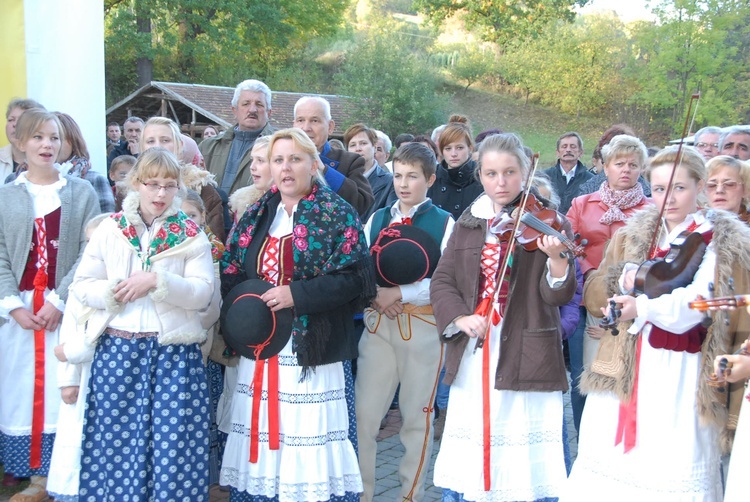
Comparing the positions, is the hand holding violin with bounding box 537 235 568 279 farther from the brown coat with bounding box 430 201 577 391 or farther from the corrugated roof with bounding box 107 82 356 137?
the corrugated roof with bounding box 107 82 356 137

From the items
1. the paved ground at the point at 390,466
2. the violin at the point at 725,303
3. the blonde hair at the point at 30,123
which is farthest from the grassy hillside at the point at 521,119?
the violin at the point at 725,303

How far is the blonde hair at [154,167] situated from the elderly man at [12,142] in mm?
1639

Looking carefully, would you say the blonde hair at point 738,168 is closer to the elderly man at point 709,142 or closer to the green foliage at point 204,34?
the elderly man at point 709,142

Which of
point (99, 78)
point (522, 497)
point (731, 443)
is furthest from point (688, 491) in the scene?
point (99, 78)

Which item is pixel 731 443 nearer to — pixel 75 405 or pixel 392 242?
pixel 392 242

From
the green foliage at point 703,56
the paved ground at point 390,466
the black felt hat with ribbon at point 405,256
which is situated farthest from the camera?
the green foliage at point 703,56

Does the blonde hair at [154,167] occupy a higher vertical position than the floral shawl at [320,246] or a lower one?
higher

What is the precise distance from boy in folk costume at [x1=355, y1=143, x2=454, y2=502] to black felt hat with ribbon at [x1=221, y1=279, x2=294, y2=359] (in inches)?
24.4

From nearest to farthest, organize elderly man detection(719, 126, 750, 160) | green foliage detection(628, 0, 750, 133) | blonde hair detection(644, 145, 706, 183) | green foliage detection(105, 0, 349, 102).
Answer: blonde hair detection(644, 145, 706, 183), elderly man detection(719, 126, 750, 160), green foliage detection(628, 0, 750, 133), green foliage detection(105, 0, 349, 102)

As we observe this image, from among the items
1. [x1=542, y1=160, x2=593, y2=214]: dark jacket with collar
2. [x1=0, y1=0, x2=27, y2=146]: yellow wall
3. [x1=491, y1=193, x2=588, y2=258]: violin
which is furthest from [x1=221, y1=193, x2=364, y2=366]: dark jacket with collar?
[x1=542, y1=160, x2=593, y2=214]: dark jacket with collar

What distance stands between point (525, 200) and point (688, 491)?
138cm

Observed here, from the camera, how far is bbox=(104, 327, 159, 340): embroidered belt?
144 inches

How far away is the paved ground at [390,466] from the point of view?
14.9 ft

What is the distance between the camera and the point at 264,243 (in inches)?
153
